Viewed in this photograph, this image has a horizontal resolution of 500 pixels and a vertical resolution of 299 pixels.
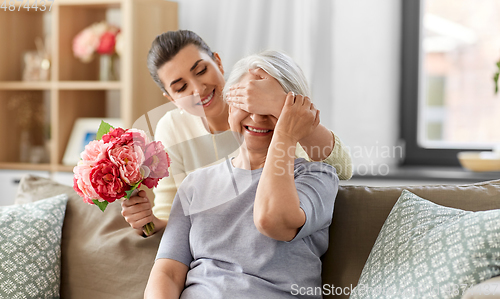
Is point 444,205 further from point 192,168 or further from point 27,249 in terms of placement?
point 27,249

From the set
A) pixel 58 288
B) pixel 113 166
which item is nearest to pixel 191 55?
pixel 113 166

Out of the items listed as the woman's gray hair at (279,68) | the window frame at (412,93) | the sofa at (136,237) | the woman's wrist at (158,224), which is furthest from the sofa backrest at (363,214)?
the window frame at (412,93)

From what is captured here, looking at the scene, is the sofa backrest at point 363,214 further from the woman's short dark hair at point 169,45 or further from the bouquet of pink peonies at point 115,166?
the woman's short dark hair at point 169,45

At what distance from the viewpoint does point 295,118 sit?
1.23m

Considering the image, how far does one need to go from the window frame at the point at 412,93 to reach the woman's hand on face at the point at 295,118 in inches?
69.5

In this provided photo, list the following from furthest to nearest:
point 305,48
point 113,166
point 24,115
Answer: point 24,115, point 305,48, point 113,166

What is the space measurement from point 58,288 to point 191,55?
3.04ft

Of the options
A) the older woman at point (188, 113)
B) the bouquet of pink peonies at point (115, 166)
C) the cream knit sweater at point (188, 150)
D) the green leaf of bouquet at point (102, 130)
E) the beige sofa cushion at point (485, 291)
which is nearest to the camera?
the beige sofa cushion at point (485, 291)

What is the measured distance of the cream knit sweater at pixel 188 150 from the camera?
4.99ft

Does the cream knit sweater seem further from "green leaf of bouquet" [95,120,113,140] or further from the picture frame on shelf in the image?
the picture frame on shelf

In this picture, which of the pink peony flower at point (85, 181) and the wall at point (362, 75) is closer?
the pink peony flower at point (85, 181)

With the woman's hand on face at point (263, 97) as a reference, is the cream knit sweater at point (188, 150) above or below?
below

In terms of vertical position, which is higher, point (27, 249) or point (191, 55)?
point (191, 55)

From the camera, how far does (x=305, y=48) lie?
2.72 meters
